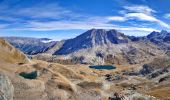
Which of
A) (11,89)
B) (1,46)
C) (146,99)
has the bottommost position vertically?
(146,99)

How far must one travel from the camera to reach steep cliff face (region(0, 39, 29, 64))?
228ft

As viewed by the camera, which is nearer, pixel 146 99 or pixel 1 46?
pixel 1 46

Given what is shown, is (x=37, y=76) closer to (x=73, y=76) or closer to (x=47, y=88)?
(x=47, y=88)

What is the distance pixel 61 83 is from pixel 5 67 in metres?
11.4

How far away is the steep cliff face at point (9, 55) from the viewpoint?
69.4 m

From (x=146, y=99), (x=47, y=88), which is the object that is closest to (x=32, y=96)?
(x=47, y=88)

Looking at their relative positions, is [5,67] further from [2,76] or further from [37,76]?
[2,76]

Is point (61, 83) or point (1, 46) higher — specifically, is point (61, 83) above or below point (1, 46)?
below

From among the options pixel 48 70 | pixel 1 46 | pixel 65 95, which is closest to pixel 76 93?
pixel 65 95

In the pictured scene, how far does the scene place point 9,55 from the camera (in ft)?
235

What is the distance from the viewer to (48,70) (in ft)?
225

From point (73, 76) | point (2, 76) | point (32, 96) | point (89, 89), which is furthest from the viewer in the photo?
point (73, 76)

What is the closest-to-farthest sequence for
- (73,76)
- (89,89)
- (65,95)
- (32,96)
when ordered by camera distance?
(32,96) → (65,95) → (89,89) → (73,76)

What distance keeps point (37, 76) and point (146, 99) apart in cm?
2656
